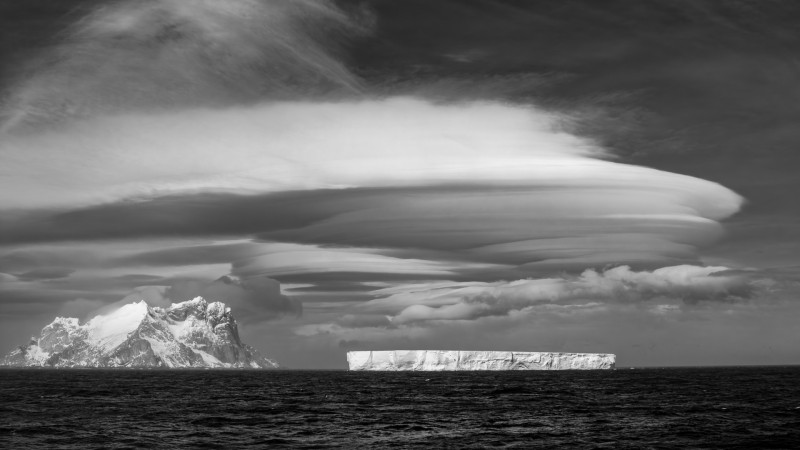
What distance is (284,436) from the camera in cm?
7669

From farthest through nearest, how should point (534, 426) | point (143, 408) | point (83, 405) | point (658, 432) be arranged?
point (83, 405) → point (143, 408) → point (534, 426) → point (658, 432)

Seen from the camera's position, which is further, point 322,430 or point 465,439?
point 322,430

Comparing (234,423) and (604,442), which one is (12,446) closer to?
(234,423)

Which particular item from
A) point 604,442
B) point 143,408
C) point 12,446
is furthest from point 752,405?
point 12,446

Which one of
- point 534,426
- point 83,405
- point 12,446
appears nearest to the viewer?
point 12,446

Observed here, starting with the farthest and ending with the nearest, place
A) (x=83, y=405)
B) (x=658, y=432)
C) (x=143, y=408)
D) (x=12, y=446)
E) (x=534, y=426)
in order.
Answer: (x=83, y=405)
(x=143, y=408)
(x=534, y=426)
(x=658, y=432)
(x=12, y=446)

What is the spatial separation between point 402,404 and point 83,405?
50579 millimetres

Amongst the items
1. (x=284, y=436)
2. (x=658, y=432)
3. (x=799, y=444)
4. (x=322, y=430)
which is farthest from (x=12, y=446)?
(x=799, y=444)

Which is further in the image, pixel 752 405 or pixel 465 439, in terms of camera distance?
pixel 752 405

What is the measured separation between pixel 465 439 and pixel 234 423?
30533 millimetres

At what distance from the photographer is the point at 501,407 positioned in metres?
115

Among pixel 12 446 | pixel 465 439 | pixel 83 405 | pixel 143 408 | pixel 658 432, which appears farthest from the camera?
pixel 83 405

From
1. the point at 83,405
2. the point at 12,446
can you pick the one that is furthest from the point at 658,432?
the point at 83,405

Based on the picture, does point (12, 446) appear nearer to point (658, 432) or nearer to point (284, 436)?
point (284, 436)
